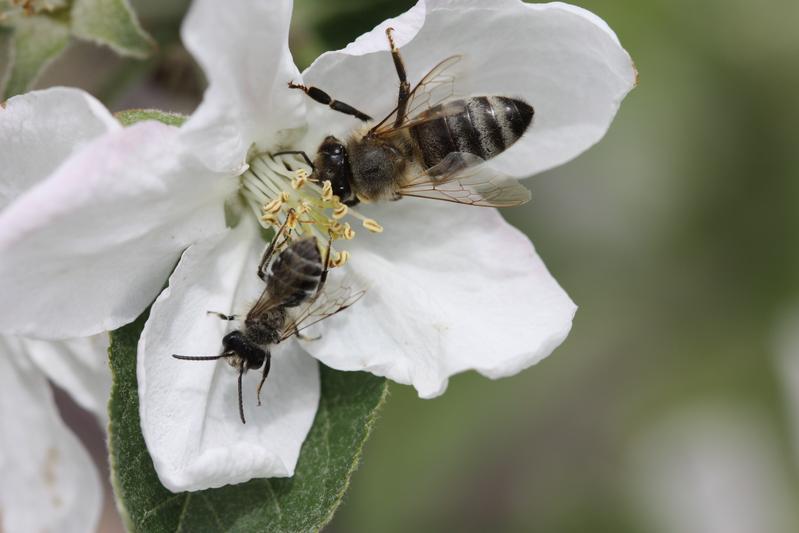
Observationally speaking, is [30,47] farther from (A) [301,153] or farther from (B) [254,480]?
(B) [254,480]

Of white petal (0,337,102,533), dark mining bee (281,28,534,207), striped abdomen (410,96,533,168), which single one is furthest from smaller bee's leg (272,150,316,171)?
white petal (0,337,102,533)

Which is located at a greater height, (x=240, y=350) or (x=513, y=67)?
(x=513, y=67)

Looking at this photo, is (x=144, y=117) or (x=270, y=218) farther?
(x=270, y=218)

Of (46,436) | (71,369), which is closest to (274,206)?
(71,369)

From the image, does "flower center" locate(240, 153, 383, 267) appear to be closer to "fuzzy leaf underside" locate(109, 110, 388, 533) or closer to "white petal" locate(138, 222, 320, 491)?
"white petal" locate(138, 222, 320, 491)

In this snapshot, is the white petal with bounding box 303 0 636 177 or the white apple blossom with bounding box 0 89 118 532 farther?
the white apple blossom with bounding box 0 89 118 532

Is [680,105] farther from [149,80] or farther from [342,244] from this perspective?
[342,244]
